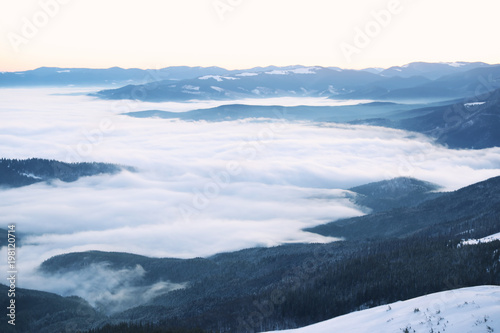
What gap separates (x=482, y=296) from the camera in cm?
4397

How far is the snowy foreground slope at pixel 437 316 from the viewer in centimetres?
3869

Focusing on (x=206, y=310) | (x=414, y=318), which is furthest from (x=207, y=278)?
(x=414, y=318)

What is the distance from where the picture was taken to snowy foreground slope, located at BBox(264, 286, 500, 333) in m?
38.7

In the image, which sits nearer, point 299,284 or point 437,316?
point 437,316

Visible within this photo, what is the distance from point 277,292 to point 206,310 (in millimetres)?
18756

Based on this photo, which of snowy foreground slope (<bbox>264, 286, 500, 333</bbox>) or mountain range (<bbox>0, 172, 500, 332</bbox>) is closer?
snowy foreground slope (<bbox>264, 286, 500, 333</bbox>)

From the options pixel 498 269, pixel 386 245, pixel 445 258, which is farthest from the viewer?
pixel 386 245

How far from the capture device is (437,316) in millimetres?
42594

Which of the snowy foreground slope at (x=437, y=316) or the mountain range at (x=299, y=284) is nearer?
the snowy foreground slope at (x=437, y=316)

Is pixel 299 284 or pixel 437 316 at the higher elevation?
pixel 437 316

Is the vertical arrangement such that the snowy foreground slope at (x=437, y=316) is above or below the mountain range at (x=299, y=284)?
above

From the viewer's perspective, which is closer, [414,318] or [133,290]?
[414,318]

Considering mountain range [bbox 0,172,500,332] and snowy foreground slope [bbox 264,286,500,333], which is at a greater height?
snowy foreground slope [bbox 264,286,500,333]

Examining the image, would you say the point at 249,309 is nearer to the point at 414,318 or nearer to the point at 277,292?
the point at 277,292
